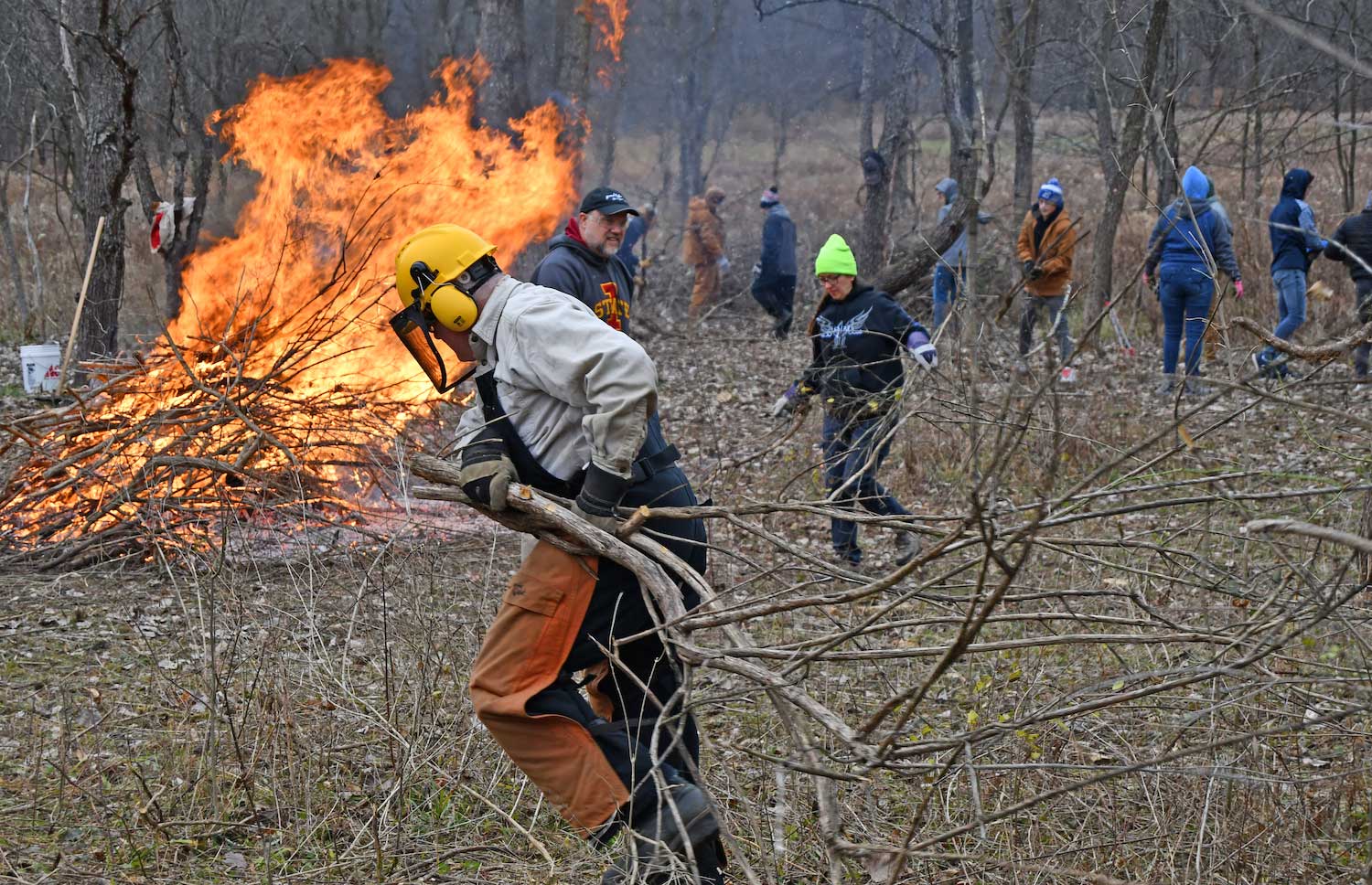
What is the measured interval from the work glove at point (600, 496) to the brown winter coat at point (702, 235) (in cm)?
1273

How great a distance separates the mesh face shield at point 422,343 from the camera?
150 inches

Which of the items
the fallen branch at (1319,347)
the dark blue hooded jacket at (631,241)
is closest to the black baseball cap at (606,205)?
the fallen branch at (1319,347)

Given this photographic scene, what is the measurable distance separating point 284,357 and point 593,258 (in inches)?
82.8

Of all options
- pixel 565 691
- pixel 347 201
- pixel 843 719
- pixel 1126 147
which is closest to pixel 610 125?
pixel 1126 147

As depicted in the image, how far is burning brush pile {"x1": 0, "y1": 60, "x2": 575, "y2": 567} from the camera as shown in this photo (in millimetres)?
6520

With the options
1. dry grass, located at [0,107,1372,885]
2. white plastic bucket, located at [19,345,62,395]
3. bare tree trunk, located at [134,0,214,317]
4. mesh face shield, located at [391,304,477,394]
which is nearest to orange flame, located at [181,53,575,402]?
bare tree trunk, located at [134,0,214,317]

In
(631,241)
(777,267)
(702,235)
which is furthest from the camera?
(702,235)

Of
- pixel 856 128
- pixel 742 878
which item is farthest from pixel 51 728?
pixel 856 128

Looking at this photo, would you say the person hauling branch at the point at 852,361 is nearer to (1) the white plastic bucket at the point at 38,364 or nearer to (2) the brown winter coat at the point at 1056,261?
(2) the brown winter coat at the point at 1056,261

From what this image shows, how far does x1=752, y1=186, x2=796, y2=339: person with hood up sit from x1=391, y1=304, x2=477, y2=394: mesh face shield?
34.9 ft

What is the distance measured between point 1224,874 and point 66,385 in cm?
617

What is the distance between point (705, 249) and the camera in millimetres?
16203

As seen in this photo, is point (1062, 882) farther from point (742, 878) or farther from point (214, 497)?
point (214, 497)

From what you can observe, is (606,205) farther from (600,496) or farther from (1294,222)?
(1294,222)
